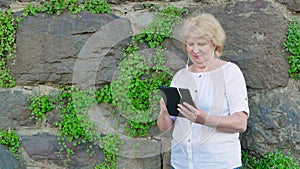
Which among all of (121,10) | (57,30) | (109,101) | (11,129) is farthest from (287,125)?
(11,129)

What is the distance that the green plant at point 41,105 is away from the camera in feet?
7.42

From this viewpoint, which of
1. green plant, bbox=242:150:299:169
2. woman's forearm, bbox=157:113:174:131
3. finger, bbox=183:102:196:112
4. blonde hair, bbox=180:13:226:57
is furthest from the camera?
green plant, bbox=242:150:299:169

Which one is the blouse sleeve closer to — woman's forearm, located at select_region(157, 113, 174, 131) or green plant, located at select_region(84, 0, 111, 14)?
woman's forearm, located at select_region(157, 113, 174, 131)

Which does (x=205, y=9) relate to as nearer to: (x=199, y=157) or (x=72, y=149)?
(x=199, y=157)

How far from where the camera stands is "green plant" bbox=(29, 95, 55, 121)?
2.26m

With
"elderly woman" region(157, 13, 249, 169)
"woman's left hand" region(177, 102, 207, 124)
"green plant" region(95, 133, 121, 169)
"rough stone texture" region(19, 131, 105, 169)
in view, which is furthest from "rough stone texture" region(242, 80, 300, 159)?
"rough stone texture" region(19, 131, 105, 169)

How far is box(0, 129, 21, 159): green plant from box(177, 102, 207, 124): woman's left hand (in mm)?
1080

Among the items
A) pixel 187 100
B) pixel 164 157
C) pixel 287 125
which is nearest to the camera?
pixel 187 100

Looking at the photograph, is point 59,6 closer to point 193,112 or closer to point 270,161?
point 193,112

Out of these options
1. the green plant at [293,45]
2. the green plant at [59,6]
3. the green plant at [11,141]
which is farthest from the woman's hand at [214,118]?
the green plant at [11,141]

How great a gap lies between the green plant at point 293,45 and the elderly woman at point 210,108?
1.56ft

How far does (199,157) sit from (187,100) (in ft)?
1.09

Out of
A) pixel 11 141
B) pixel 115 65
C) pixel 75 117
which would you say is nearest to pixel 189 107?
pixel 115 65

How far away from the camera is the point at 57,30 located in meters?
2.26
